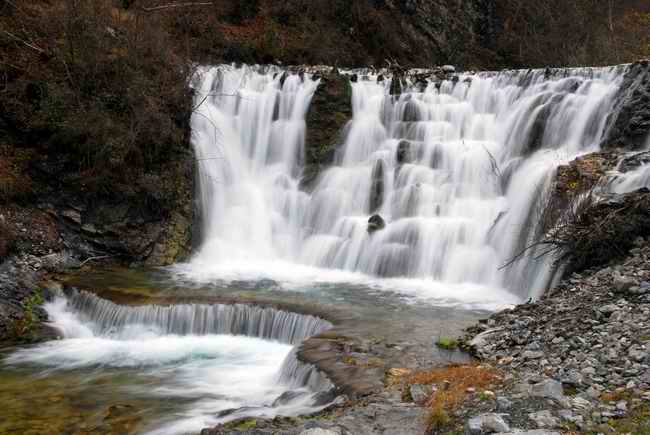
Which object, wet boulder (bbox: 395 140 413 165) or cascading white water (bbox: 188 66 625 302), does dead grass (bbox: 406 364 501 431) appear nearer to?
cascading white water (bbox: 188 66 625 302)

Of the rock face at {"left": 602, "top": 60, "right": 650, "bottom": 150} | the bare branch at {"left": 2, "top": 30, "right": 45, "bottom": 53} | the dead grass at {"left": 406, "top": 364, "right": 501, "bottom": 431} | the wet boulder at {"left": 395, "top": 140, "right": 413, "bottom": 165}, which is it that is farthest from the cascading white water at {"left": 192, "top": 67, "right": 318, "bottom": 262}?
the dead grass at {"left": 406, "top": 364, "right": 501, "bottom": 431}

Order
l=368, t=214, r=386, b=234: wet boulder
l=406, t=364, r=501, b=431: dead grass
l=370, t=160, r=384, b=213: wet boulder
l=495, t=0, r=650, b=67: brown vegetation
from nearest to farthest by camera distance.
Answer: l=406, t=364, r=501, b=431: dead grass < l=368, t=214, r=386, b=234: wet boulder < l=370, t=160, r=384, b=213: wet boulder < l=495, t=0, r=650, b=67: brown vegetation

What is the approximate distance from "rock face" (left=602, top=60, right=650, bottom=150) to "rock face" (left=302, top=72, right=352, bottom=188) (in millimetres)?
7553

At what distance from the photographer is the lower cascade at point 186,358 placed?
689cm

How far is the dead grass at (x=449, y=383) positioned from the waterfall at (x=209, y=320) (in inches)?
133

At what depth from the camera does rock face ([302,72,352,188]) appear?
17.2 metres

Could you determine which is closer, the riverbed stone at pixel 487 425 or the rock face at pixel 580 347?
the riverbed stone at pixel 487 425

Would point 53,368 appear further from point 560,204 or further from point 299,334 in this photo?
point 560,204

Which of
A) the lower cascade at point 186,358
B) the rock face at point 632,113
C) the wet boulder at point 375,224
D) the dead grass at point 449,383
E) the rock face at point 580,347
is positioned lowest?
the lower cascade at point 186,358

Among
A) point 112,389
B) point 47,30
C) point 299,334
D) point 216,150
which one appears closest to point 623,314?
point 299,334

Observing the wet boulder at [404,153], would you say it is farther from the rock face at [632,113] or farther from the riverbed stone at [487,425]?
the riverbed stone at [487,425]

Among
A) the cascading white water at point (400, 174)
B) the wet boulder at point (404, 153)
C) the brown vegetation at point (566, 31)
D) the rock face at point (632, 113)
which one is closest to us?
the rock face at point (632, 113)

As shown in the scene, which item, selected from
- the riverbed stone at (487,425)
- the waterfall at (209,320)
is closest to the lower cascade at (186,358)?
the waterfall at (209,320)

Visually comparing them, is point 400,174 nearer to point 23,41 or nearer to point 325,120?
point 325,120
